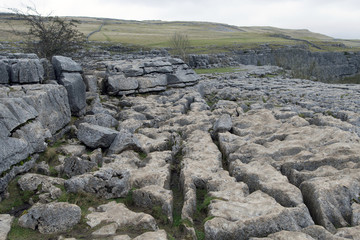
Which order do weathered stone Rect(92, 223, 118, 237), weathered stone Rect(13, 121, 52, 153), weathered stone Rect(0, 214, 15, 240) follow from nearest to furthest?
weathered stone Rect(0, 214, 15, 240) → weathered stone Rect(92, 223, 118, 237) → weathered stone Rect(13, 121, 52, 153)

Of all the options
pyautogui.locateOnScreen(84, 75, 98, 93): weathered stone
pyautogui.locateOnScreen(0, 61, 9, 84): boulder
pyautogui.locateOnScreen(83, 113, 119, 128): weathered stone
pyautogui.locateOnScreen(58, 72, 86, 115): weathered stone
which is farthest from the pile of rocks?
pyautogui.locateOnScreen(84, 75, 98, 93): weathered stone

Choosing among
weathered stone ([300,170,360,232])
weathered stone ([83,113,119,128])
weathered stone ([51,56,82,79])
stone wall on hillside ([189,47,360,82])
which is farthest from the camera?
stone wall on hillside ([189,47,360,82])

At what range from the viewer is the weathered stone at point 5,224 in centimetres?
998

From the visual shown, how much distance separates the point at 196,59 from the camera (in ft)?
259

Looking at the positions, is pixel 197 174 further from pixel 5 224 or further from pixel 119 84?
pixel 119 84

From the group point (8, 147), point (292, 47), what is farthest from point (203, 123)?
point (292, 47)

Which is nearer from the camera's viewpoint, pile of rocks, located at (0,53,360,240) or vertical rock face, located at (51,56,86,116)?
pile of rocks, located at (0,53,360,240)

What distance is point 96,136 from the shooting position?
1856 centimetres

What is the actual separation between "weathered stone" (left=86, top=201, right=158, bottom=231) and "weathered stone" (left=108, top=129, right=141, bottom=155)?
19.5 ft

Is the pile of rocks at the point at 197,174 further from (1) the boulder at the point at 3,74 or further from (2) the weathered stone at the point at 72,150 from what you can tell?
(1) the boulder at the point at 3,74

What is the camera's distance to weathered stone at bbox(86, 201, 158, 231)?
11.0m

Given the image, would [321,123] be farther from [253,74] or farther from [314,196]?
[253,74]

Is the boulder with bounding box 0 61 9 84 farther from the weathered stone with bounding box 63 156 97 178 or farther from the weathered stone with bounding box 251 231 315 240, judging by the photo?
the weathered stone with bounding box 251 231 315 240

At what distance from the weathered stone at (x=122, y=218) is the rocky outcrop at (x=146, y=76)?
21364 millimetres
